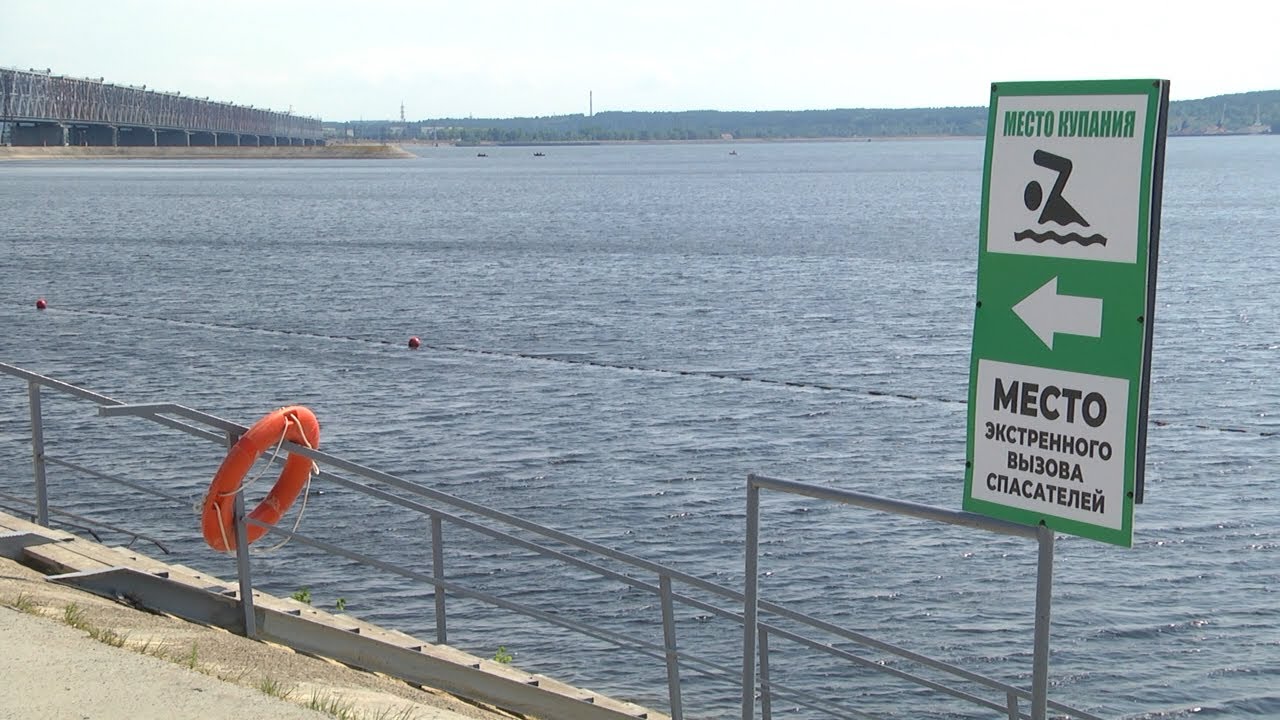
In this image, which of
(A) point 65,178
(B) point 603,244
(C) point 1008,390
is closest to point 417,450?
(C) point 1008,390

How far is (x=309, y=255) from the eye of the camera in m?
77.2

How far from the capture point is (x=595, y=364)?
40.2 m

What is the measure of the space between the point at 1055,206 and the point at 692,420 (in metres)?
Answer: 27.8

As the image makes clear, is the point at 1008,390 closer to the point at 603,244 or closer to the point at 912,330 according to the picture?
the point at 912,330

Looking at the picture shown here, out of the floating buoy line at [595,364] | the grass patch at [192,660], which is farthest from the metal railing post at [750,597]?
the floating buoy line at [595,364]

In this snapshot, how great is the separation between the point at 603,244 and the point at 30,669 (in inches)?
3109

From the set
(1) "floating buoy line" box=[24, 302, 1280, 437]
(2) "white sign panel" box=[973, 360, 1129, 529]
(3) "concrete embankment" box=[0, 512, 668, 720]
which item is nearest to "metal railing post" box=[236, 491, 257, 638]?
(3) "concrete embankment" box=[0, 512, 668, 720]

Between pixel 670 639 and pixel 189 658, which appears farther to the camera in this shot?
pixel 670 639

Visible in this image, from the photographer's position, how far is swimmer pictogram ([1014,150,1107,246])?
4484 millimetres

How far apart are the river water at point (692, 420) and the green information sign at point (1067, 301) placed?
12262 mm

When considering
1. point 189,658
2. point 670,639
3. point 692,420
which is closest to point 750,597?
point 189,658

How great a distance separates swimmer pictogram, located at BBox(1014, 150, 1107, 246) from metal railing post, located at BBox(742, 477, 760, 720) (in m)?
1.57

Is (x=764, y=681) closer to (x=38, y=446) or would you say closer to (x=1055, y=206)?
(x=1055, y=206)

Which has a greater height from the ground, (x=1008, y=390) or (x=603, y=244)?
(x=1008, y=390)
